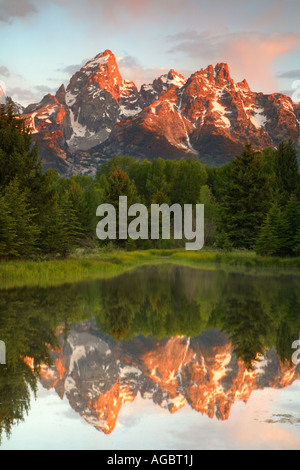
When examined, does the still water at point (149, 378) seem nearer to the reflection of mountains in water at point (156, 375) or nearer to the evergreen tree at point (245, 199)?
the reflection of mountains in water at point (156, 375)

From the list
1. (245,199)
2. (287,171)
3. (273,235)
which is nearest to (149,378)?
(273,235)

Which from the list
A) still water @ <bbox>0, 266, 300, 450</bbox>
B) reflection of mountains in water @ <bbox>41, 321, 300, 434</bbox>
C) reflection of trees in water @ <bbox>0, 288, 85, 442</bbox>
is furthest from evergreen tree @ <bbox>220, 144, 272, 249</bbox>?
reflection of mountains in water @ <bbox>41, 321, 300, 434</bbox>

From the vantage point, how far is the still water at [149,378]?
5258 millimetres

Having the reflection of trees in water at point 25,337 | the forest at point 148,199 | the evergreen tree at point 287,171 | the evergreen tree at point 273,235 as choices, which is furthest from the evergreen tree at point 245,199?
the reflection of trees in water at point 25,337

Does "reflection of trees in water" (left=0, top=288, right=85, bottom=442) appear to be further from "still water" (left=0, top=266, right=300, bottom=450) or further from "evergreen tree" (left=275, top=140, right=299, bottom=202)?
"evergreen tree" (left=275, top=140, right=299, bottom=202)

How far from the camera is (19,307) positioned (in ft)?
47.1

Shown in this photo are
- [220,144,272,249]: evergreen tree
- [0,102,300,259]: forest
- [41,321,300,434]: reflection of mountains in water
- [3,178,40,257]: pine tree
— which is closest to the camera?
[41,321,300,434]: reflection of mountains in water

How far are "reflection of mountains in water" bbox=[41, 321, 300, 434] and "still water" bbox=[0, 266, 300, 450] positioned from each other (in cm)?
2

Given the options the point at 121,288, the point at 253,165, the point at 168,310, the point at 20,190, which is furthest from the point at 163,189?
the point at 168,310

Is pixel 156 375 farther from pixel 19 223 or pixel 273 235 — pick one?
pixel 273 235

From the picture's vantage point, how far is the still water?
5.26m

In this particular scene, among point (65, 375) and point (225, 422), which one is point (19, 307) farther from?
point (225, 422)

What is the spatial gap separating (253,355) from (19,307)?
26.0ft
